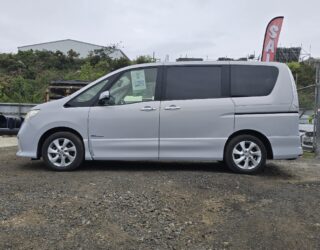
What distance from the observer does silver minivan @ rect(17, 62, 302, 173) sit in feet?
22.7

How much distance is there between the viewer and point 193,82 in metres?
7.09

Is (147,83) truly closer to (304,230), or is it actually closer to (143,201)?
(143,201)

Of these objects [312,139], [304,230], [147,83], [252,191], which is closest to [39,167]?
[147,83]

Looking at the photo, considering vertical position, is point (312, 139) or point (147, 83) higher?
point (147, 83)

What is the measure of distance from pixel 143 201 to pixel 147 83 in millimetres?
2533

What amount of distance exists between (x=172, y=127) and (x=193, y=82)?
0.84 m

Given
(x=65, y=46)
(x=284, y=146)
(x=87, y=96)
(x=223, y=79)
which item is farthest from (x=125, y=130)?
(x=65, y=46)

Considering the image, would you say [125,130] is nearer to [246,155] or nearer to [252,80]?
[246,155]

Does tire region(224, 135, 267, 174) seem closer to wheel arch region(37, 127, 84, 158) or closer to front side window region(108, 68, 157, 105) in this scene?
front side window region(108, 68, 157, 105)

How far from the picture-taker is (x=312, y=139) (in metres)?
11.9

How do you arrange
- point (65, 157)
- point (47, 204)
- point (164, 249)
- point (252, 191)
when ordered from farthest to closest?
1. point (65, 157)
2. point (252, 191)
3. point (47, 204)
4. point (164, 249)

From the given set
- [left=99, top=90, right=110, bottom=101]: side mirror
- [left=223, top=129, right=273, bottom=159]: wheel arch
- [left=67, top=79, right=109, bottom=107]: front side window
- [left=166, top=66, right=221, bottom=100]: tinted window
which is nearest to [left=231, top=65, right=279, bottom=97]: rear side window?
[left=166, top=66, right=221, bottom=100]: tinted window

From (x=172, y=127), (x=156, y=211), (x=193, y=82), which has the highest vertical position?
(x=193, y=82)

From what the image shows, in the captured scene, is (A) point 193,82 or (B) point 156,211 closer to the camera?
(B) point 156,211
